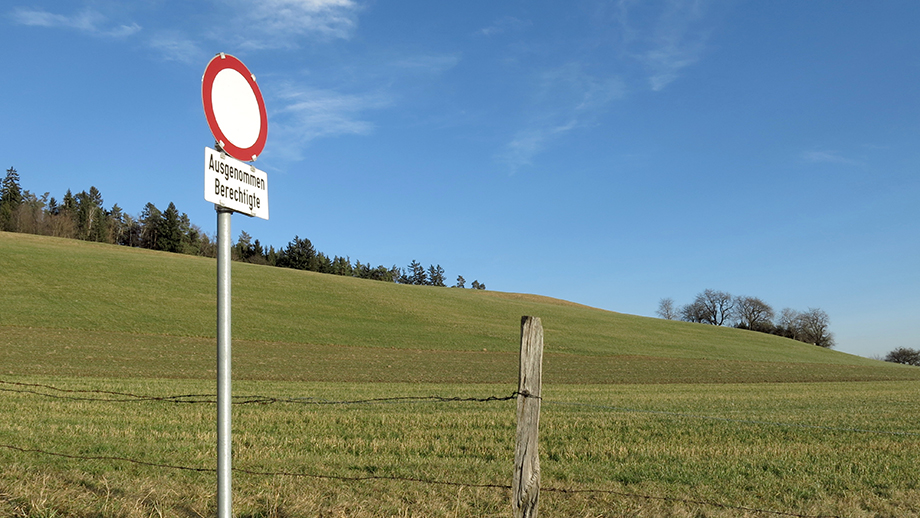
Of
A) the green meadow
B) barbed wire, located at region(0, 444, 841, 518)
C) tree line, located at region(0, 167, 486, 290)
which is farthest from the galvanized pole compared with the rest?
tree line, located at region(0, 167, 486, 290)

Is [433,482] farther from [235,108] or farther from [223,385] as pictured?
[235,108]

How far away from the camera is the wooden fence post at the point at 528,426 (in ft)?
15.3

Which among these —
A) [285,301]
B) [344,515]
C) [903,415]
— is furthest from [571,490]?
[285,301]

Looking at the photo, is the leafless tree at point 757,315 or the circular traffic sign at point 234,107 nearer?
the circular traffic sign at point 234,107

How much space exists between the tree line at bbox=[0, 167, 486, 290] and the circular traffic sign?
130097 mm

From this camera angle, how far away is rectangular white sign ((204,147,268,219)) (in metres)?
3.50

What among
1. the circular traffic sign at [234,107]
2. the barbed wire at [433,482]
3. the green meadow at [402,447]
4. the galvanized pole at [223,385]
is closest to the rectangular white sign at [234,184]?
the circular traffic sign at [234,107]

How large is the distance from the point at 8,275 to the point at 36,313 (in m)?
13.8

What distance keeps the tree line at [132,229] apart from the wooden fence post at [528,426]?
130 metres

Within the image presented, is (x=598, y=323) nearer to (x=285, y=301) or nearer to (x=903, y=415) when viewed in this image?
(x=285, y=301)

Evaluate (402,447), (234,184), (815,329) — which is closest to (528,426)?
(234,184)

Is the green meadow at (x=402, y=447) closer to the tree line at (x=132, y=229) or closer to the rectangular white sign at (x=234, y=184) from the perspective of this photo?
the rectangular white sign at (x=234, y=184)

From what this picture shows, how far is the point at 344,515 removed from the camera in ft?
16.0

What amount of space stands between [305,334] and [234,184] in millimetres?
44134
